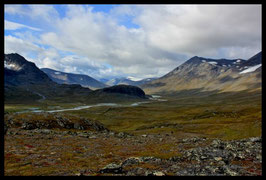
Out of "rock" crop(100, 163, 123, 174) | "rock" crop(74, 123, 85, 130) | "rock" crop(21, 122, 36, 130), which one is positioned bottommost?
"rock" crop(74, 123, 85, 130)

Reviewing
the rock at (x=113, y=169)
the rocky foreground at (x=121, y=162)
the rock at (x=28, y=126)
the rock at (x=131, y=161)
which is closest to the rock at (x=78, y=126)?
the rock at (x=28, y=126)

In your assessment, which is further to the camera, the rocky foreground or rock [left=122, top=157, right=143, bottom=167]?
rock [left=122, top=157, right=143, bottom=167]

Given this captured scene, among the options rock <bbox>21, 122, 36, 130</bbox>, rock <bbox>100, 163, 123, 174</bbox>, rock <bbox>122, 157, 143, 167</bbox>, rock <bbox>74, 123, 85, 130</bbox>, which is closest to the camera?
rock <bbox>100, 163, 123, 174</bbox>

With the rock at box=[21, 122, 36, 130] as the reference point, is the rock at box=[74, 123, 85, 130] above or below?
below

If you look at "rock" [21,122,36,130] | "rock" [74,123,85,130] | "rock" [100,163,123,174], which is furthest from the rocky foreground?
"rock" [74,123,85,130]

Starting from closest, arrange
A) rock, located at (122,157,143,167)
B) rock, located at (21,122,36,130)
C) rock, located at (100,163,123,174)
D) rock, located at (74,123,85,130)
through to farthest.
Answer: rock, located at (100,163,123,174), rock, located at (122,157,143,167), rock, located at (21,122,36,130), rock, located at (74,123,85,130)

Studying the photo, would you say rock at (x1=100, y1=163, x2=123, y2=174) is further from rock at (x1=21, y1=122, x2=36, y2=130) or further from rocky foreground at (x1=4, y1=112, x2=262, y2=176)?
rock at (x1=21, y1=122, x2=36, y2=130)

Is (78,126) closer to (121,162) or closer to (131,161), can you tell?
(121,162)

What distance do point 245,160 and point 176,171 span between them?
569 inches

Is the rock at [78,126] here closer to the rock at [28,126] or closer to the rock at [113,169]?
the rock at [28,126]
